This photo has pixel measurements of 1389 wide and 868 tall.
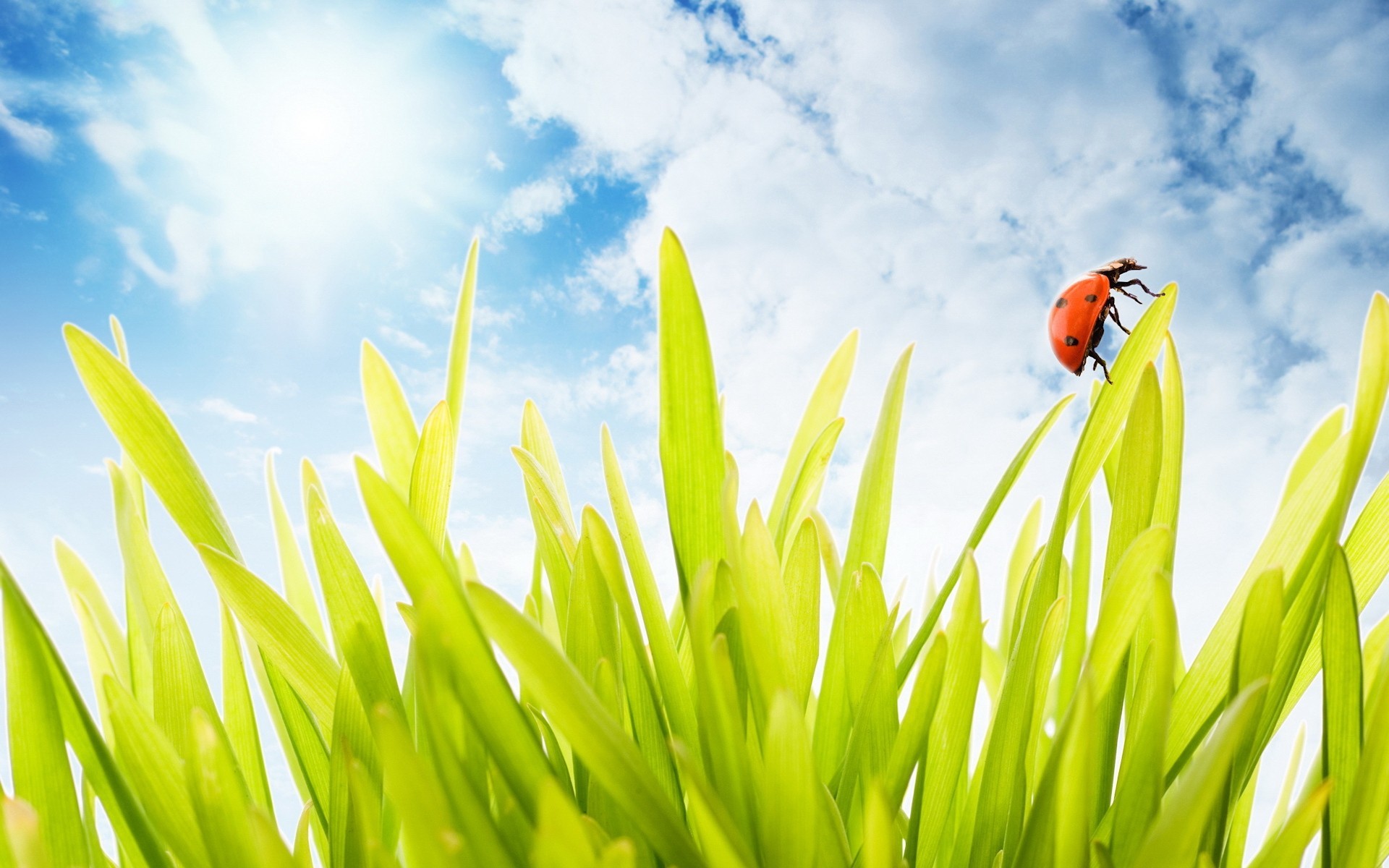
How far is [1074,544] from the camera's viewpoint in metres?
0.69

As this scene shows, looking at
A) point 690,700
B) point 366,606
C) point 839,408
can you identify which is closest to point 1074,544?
point 839,408

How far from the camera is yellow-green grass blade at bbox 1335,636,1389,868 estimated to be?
1.18 feet

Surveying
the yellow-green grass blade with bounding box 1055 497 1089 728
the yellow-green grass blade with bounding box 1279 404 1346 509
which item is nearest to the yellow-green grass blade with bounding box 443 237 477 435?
the yellow-green grass blade with bounding box 1055 497 1089 728

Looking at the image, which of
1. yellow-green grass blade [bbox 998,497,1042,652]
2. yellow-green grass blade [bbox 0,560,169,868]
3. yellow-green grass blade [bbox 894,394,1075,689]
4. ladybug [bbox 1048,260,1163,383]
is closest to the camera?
yellow-green grass blade [bbox 0,560,169,868]

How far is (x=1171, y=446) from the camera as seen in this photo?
0.49m

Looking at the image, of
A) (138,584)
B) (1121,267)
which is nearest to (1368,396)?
(138,584)

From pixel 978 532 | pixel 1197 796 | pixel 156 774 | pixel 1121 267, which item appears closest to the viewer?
pixel 1197 796

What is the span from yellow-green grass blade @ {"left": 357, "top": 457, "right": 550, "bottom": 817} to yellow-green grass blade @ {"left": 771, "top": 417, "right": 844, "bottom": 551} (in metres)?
0.27

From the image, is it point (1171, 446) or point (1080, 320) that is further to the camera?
point (1080, 320)

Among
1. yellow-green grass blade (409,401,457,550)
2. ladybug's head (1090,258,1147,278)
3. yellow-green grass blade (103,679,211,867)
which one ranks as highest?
ladybug's head (1090,258,1147,278)

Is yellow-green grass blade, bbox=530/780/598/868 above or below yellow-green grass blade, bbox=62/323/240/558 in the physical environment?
below

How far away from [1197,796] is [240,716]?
53 cm

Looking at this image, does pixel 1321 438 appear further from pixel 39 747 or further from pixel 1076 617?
pixel 39 747

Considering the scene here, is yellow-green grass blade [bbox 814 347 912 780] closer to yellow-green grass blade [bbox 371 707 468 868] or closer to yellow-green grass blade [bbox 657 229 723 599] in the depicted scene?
yellow-green grass blade [bbox 657 229 723 599]
